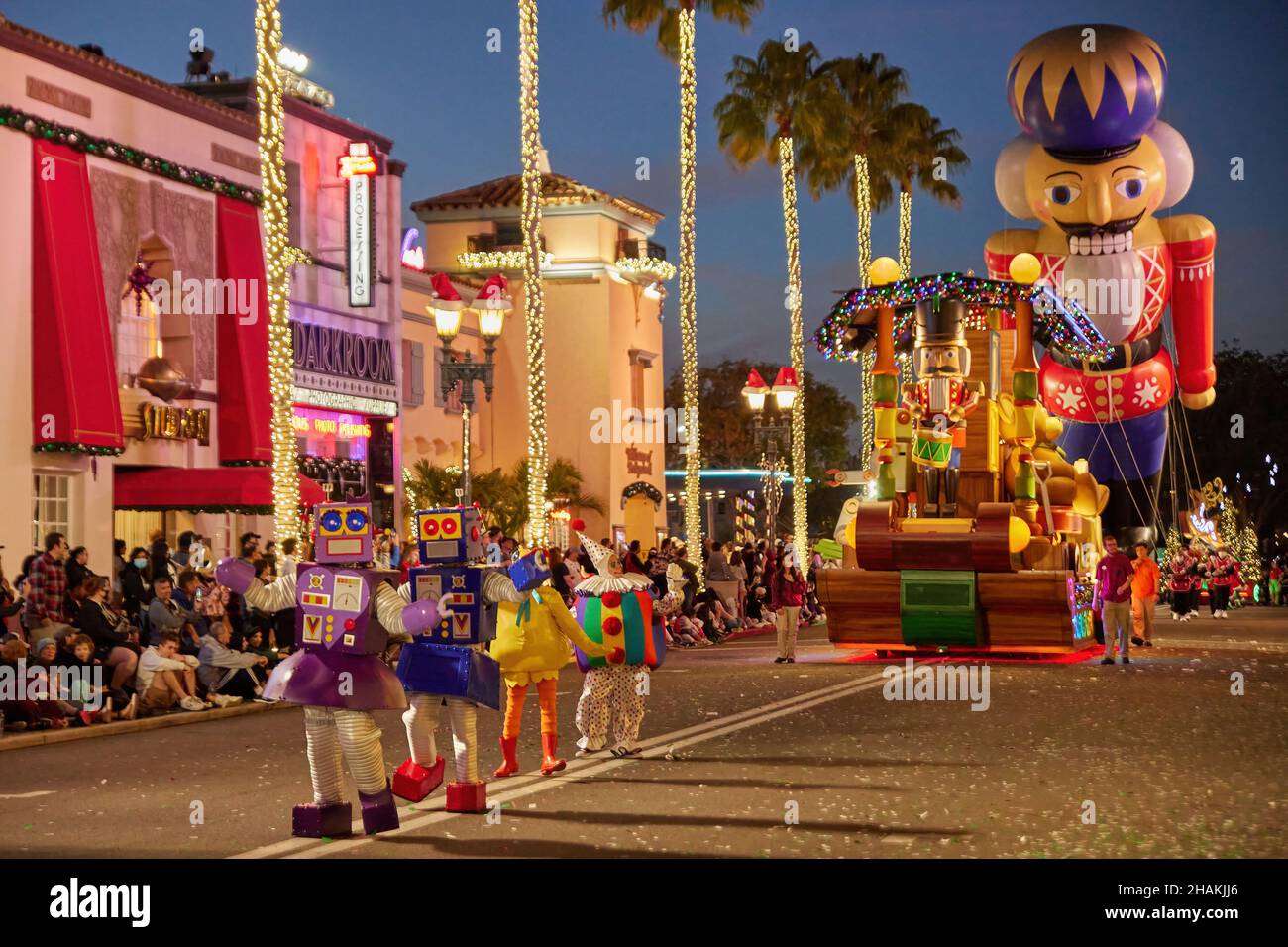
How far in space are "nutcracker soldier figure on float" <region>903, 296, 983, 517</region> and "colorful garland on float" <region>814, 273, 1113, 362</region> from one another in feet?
0.84

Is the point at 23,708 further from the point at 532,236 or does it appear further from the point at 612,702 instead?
the point at 532,236

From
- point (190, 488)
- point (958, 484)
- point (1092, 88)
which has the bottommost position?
point (958, 484)

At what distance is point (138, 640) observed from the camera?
65.5 feet

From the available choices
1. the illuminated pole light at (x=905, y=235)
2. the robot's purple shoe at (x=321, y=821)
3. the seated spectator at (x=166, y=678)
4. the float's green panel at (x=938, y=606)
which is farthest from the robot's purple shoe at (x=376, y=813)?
the illuminated pole light at (x=905, y=235)

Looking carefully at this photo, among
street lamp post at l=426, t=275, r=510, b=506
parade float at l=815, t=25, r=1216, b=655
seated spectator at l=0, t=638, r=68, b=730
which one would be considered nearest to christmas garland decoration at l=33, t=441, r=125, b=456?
street lamp post at l=426, t=275, r=510, b=506

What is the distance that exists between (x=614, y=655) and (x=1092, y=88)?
787 inches

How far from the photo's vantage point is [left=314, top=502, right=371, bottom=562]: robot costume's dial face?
1081 centimetres

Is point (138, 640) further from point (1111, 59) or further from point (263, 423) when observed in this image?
point (1111, 59)

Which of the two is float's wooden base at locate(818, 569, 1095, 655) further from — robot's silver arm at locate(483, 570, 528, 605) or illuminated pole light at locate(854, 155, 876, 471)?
illuminated pole light at locate(854, 155, 876, 471)

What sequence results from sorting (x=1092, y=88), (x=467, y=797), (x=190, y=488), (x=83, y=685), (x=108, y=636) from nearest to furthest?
(x=467, y=797)
(x=83, y=685)
(x=108, y=636)
(x=190, y=488)
(x=1092, y=88)

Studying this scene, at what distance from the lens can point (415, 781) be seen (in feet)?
38.1

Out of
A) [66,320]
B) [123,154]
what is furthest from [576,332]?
[66,320]

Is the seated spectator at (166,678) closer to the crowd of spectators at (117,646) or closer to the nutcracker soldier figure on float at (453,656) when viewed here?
the crowd of spectators at (117,646)

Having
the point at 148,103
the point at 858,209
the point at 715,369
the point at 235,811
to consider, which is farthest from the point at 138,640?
the point at 715,369
